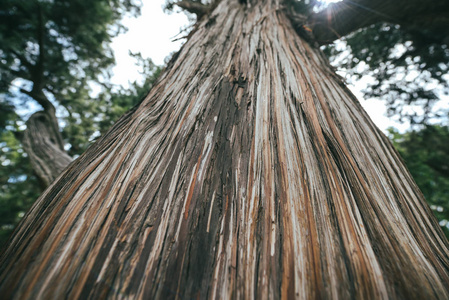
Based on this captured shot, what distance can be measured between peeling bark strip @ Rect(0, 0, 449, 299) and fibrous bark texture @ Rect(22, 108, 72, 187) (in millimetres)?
2025

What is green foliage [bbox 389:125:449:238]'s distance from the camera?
429 cm

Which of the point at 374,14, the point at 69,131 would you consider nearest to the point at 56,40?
the point at 69,131

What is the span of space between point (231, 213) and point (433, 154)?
711cm

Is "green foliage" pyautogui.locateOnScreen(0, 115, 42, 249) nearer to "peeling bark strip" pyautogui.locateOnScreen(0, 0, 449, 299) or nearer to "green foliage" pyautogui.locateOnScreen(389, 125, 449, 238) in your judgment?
"peeling bark strip" pyautogui.locateOnScreen(0, 0, 449, 299)

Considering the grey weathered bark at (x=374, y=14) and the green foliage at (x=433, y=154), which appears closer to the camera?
the grey weathered bark at (x=374, y=14)

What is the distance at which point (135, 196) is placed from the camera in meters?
0.52

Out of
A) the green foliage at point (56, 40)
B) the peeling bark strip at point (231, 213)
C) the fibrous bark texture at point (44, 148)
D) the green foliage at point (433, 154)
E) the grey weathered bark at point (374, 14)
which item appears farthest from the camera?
the green foliage at point (433, 154)

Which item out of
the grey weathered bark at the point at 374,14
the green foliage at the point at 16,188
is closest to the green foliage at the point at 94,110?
the green foliage at the point at 16,188

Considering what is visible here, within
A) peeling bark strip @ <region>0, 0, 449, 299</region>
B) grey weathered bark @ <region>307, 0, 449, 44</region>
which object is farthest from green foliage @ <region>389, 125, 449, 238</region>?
peeling bark strip @ <region>0, 0, 449, 299</region>

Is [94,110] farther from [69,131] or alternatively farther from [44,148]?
[44,148]

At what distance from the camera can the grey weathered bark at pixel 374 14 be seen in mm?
1947

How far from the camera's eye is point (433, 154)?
5.04m

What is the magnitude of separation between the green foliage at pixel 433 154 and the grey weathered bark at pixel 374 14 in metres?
2.48

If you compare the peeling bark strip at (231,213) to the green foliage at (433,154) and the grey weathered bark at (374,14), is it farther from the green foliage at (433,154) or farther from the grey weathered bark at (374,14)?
the green foliage at (433,154)
